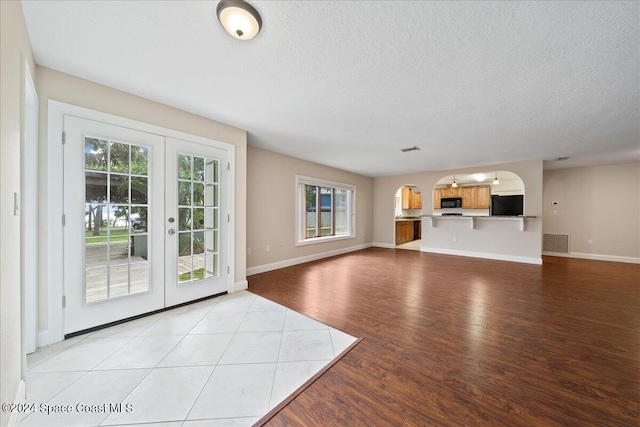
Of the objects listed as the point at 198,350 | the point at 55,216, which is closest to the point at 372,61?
the point at 198,350

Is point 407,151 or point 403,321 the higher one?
point 407,151

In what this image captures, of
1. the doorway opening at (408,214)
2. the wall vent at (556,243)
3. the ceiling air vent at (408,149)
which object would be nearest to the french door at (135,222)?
the ceiling air vent at (408,149)

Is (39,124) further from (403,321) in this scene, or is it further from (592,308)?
(592,308)

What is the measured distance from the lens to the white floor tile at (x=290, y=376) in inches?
56.9

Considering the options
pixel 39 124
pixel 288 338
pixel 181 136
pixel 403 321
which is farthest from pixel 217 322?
pixel 39 124

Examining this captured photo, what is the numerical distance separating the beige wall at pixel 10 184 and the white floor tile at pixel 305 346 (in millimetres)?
1464

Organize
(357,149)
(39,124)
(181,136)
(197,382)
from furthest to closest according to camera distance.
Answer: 1. (357,149)
2. (181,136)
3. (39,124)
4. (197,382)

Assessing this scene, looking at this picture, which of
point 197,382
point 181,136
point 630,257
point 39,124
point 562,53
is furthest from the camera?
point 630,257

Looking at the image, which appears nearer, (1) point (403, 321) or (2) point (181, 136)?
(1) point (403, 321)

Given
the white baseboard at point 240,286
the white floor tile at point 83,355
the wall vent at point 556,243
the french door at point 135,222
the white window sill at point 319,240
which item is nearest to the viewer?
the white floor tile at point 83,355

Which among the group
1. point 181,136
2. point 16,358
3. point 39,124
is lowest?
point 16,358

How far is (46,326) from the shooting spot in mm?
1947

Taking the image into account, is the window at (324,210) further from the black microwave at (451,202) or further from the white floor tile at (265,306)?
the black microwave at (451,202)

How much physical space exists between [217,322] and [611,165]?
880 centimetres
